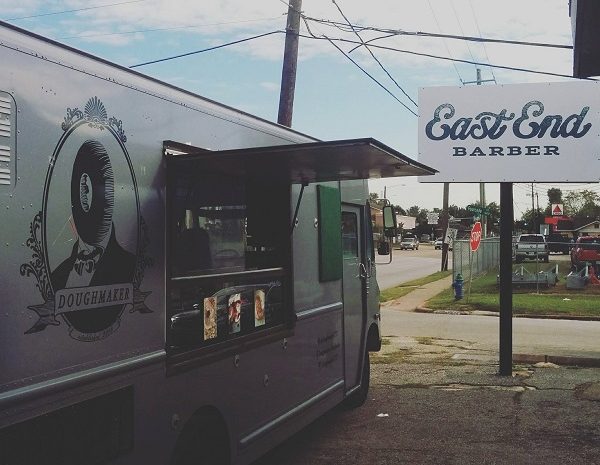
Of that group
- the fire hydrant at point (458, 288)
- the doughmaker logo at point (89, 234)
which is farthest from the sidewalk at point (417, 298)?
the doughmaker logo at point (89, 234)

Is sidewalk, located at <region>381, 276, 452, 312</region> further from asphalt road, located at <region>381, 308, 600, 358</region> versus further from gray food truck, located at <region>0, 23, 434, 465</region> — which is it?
gray food truck, located at <region>0, 23, 434, 465</region>

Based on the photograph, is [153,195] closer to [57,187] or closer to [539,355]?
[57,187]

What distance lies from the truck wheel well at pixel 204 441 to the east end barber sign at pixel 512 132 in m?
5.59

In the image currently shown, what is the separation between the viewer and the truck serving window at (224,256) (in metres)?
4.25

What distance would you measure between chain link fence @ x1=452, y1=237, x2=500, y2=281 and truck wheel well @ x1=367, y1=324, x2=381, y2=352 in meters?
14.0

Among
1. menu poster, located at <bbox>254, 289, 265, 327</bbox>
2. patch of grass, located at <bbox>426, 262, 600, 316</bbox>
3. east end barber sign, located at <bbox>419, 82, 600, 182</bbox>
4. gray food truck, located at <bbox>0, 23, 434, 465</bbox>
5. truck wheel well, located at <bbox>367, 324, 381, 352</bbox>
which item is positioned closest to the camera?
gray food truck, located at <bbox>0, 23, 434, 465</bbox>

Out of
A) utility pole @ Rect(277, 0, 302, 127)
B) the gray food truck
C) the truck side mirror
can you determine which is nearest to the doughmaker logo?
the gray food truck

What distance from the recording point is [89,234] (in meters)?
3.39

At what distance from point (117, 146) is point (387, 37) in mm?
11698

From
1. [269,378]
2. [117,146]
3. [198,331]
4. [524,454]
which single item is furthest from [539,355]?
[117,146]

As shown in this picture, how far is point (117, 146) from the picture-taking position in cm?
364

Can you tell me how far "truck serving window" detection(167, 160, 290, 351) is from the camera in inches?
167

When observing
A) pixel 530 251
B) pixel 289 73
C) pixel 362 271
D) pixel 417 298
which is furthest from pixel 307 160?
pixel 530 251

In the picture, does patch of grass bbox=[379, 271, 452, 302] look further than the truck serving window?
Yes
